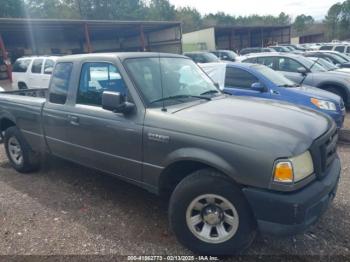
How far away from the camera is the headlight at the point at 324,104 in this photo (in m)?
6.18

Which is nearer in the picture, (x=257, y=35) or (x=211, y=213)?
(x=211, y=213)

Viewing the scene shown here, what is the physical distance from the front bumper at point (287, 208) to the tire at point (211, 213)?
139 mm

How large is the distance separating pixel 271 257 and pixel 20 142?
13.1 feet

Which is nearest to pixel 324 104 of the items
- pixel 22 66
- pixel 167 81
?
pixel 167 81

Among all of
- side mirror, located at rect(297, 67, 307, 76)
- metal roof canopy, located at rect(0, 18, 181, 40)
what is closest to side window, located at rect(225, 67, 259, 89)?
side mirror, located at rect(297, 67, 307, 76)

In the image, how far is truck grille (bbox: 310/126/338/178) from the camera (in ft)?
8.73

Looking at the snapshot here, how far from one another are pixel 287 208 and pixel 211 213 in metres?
0.68

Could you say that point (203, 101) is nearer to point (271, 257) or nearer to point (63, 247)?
point (271, 257)

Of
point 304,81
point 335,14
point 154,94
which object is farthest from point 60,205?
point 335,14

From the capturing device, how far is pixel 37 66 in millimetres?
11898

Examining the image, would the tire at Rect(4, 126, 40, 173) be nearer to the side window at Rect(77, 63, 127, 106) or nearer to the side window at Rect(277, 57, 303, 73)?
the side window at Rect(77, 63, 127, 106)

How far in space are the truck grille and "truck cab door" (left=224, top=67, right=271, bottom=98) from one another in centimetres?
356

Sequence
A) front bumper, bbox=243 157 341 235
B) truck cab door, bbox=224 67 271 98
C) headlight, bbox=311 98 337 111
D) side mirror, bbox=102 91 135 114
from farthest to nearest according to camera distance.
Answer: truck cab door, bbox=224 67 271 98 < headlight, bbox=311 98 337 111 < side mirror, bbox=102 91 135 114 < front bumper, bbox=243 157 341 235

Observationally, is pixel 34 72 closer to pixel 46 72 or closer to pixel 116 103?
pixel 46 72
